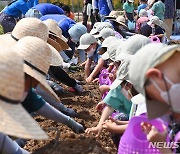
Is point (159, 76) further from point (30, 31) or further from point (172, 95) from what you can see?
point (30, 31)

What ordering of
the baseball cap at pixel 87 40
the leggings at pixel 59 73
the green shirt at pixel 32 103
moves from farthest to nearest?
1. the baseball cap at pixel 87 40
2. the leggings at pixel 59 73
3. the green shirt at pixel 32 103

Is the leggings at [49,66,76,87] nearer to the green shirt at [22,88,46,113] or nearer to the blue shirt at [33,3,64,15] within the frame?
the green shirt at [22,88,46,113]

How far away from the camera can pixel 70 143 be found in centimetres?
314

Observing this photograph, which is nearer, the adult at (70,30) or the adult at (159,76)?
the adult at (159,76)

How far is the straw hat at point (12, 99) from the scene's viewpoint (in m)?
1.84

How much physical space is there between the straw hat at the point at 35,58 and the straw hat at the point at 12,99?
385 millimetres

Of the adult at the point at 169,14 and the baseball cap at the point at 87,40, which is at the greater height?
the baseball cap at the point at 87,40

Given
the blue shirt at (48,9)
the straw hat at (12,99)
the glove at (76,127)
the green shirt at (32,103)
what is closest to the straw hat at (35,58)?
the straw hat at (12,99)

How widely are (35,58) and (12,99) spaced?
1.80 feet

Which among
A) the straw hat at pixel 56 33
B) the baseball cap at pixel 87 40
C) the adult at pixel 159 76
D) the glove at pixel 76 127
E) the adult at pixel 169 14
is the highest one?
the adult at pixel 159 76

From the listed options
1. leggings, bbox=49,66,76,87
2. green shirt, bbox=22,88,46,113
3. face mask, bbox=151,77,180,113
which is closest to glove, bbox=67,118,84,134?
green shirt, bbox=22,88,46,113

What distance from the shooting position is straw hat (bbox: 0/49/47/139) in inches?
72.3

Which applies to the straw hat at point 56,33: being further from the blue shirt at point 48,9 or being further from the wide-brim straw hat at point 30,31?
the blue shirt at point 48,9

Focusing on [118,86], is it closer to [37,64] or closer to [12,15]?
[37,64]
